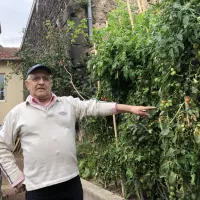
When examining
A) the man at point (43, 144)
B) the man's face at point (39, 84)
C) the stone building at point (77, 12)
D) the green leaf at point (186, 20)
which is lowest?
the man at point (43, 144)

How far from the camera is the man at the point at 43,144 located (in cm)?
237

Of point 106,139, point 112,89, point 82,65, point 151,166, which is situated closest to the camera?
point 151,166

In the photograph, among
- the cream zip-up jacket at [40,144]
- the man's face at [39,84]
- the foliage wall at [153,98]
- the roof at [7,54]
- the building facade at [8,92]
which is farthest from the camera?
the building facade at [8,92]

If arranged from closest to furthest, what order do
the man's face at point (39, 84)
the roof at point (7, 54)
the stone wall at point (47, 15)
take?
the man's face at point (39, 84) < the stone wall at point (47, 15) < the roof at point (7, 54)

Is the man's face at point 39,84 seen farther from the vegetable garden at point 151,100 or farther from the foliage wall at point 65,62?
the foliage wall at point 65,62

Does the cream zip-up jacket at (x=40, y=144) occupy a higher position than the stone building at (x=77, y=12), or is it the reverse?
the stone building at (x=77, y=12)

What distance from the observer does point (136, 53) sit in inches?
126

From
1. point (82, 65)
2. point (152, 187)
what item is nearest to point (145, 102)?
point (152, 187)

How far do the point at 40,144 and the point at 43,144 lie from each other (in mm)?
24

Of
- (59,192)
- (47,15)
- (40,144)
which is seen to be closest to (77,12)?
(47,15)

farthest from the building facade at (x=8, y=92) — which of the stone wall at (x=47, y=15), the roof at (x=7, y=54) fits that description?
the stone wall at (x=47, y=15)

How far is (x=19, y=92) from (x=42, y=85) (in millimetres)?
14049

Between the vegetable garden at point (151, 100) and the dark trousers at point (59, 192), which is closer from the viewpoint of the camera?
the vegetable garden at point (151, 100)

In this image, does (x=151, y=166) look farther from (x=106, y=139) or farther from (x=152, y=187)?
(x=106, y=139)
